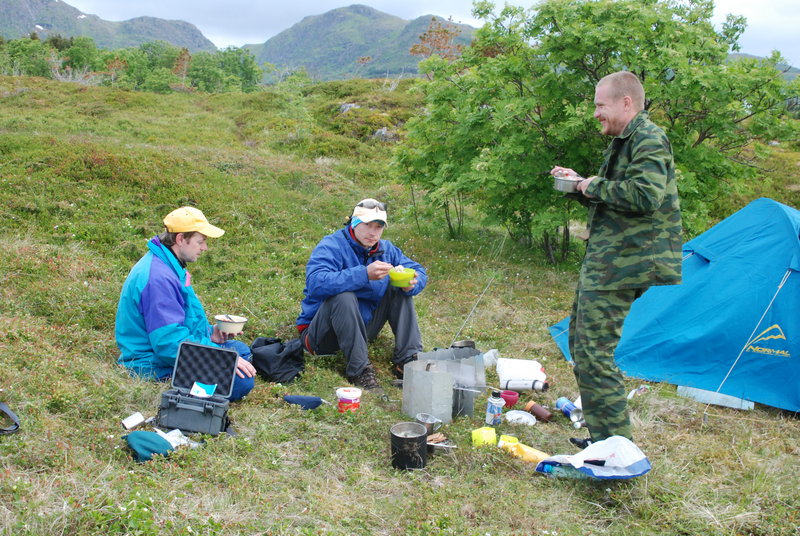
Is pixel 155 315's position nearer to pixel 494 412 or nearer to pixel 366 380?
pixel 366 380

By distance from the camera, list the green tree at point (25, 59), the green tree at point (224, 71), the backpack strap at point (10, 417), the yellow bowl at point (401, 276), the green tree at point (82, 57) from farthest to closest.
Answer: the green tree at point (224, 71) < the green tree at point (82, 57) < the green tree at point (25, 59) < the yellow bowl at point (401, 276) < the backpack strap at point (10, 417)

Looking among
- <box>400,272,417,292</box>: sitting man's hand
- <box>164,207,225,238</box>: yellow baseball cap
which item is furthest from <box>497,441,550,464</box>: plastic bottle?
<box>164,207,225,238</box>: yellow baseball cap

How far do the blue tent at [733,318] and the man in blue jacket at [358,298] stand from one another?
6.37 feet

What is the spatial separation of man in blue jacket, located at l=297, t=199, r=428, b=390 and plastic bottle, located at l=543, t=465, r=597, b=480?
1.72m

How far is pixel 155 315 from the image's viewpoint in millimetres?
3844

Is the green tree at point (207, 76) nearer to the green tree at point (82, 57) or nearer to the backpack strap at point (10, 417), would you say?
the green tree at point (82, 57)

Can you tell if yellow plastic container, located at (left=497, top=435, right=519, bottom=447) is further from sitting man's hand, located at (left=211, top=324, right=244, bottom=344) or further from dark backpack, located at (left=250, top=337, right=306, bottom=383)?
sitting man's hand, located at (left=211, top=324, right=244, bottom=344)

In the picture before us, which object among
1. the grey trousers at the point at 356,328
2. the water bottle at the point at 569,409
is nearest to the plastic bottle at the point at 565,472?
the water bottle at the point at 569,409

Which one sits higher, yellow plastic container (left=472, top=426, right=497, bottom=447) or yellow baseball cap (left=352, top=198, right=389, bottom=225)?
yellow baseball cap (left=352, top=198, right=389, bottom=225)

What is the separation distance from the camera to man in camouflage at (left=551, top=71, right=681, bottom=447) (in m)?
3.37

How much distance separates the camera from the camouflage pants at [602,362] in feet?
11.1

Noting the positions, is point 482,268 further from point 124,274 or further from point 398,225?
point 124,274

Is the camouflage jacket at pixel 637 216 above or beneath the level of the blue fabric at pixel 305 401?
above

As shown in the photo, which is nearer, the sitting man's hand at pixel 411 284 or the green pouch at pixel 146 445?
the green pouch at pixel 146 445
